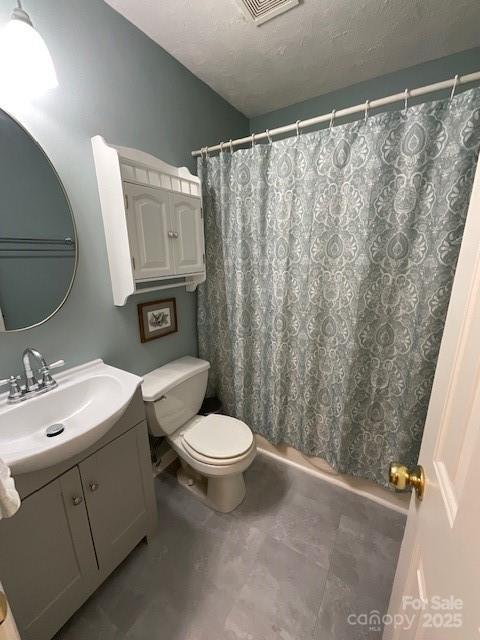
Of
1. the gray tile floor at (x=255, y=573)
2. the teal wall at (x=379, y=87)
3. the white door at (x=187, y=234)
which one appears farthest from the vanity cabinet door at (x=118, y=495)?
the teal wall at (x=379, y=87)

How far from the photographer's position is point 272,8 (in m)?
1.10

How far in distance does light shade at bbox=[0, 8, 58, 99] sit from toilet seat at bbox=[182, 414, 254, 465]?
63.1 inches

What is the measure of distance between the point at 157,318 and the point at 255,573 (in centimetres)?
133

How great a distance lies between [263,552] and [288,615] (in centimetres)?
24

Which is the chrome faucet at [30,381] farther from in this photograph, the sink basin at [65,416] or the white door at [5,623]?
the white door at [5,623]

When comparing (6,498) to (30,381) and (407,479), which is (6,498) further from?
(407,479)

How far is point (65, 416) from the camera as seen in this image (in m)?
1.09

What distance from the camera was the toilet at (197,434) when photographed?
1.33m

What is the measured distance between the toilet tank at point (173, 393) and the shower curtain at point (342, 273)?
30 cm

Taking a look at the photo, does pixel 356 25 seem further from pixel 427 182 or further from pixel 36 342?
pixel 36 342

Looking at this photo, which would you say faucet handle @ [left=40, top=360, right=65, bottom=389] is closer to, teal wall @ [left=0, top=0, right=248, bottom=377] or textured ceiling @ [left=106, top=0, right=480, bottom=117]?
teal wall @ [left=0, top=0, right=248, bottom=377]

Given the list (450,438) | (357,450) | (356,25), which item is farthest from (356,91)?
(357,450)

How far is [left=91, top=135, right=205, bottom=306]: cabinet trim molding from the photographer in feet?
3.75

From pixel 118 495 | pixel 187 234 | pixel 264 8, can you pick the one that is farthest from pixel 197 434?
pixel 264 8
